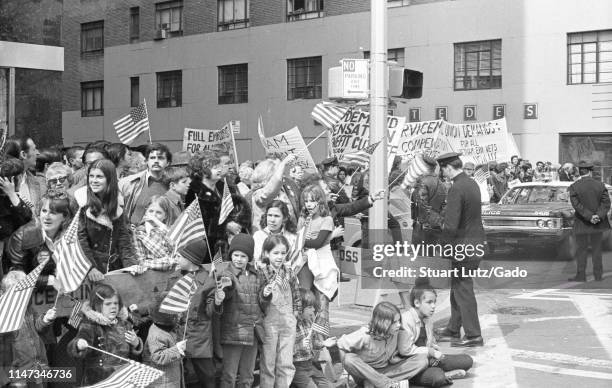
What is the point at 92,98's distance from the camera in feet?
133

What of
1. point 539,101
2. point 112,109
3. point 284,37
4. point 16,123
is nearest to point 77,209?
point 16,123

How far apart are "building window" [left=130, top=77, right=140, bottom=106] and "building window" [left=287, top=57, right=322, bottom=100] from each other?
8.71 m

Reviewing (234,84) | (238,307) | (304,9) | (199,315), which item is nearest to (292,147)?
(238,307)


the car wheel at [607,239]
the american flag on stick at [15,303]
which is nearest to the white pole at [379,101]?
the car wheel at [607,239]

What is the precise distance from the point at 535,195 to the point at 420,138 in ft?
8.57

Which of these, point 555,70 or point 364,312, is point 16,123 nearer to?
point 364,312

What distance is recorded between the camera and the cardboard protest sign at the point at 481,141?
829 inches

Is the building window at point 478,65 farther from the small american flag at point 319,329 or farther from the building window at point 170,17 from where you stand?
the small american flag at point 319,329

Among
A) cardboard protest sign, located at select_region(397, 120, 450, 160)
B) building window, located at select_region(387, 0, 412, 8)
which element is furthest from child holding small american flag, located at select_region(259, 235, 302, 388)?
building window, located at select_region(387, 0, 412, 8)

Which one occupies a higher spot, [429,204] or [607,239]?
[429,204]

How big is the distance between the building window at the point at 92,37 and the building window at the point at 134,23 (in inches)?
80.6

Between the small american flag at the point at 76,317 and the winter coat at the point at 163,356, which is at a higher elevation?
the small american flag at the point at 76,317

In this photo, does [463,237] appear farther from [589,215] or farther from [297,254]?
[589,215]

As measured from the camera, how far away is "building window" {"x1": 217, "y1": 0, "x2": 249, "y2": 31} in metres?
34.8
